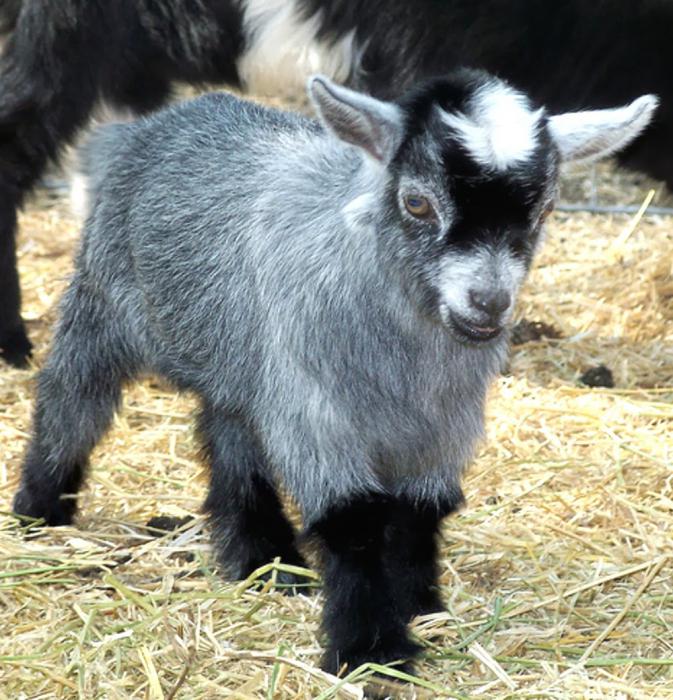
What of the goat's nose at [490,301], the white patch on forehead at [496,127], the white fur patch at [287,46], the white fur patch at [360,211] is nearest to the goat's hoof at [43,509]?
the white fur patch at [360,211]

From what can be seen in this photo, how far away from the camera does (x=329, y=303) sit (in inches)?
136

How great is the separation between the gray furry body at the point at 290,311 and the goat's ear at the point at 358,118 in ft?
0.51

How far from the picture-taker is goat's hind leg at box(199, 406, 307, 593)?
3.94m

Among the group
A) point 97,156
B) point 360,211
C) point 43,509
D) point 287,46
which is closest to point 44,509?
point 43,509

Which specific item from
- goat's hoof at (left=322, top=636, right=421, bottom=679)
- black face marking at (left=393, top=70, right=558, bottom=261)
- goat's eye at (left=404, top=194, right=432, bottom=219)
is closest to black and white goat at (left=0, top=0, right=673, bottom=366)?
black face marking at (left=393, top=70, right=558, bottom=261)

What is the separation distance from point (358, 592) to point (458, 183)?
0.98 metres

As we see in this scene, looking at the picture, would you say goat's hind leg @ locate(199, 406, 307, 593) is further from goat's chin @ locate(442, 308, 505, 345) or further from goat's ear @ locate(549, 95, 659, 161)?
goat's ear @ locate(549, 95, 659, 161)

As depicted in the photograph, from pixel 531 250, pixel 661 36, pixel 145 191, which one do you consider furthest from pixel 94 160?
pixel 661 36

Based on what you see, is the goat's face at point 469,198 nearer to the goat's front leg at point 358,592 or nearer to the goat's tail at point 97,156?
the goat's front leg at point 358,592

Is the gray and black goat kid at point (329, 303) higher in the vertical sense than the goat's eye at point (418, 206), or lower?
lower

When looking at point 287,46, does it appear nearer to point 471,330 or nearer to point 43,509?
point 43,509

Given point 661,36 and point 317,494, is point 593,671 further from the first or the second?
point 661,36

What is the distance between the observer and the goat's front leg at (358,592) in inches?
130

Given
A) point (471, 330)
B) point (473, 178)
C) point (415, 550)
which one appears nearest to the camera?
point (473, 178)
